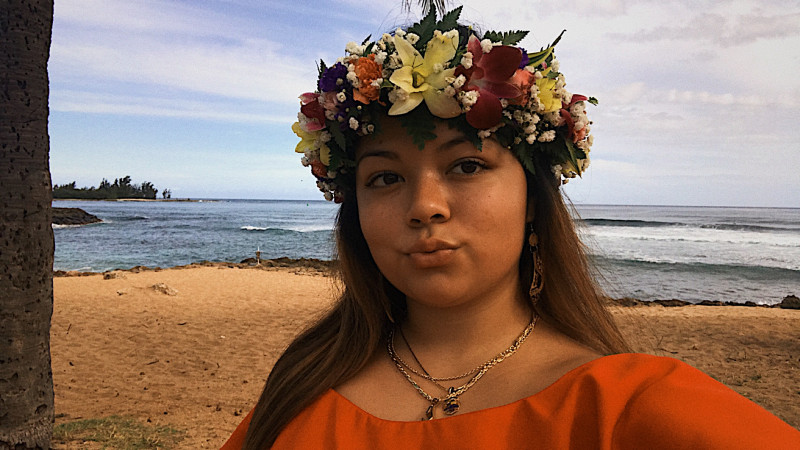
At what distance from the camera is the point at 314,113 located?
1.81 meters

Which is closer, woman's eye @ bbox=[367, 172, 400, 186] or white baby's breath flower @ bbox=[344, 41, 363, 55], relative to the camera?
woman's eye @ bbox=[367, 172, 400, 186]

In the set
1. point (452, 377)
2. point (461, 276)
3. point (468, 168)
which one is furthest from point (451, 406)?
point (468, 168)

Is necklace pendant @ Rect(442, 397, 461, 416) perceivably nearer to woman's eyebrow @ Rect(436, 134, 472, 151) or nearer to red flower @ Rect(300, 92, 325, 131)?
woman's eyebrow @ Rect(436, 134, 472, 151)

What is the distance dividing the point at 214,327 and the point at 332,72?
344 inches

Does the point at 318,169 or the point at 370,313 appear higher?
the point at 318,169

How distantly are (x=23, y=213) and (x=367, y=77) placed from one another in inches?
125

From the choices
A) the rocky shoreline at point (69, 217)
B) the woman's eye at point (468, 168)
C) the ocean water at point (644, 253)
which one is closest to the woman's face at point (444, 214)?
the woman's eye at point (468, 168)

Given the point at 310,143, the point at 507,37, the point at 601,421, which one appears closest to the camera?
the point at 601,421

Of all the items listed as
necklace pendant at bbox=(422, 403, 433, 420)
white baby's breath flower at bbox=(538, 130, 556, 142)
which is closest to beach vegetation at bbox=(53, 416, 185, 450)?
necklace pendant at bbox=(422, 403, 433, 420)

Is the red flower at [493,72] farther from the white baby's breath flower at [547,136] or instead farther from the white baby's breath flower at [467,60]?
the white baby's breath flower at [547,136]

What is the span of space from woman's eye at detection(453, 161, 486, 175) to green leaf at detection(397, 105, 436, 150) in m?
0.11

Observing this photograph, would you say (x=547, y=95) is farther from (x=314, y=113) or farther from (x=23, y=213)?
(x=23, y=213)

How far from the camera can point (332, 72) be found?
1750mm

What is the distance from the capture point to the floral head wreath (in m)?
1.53
